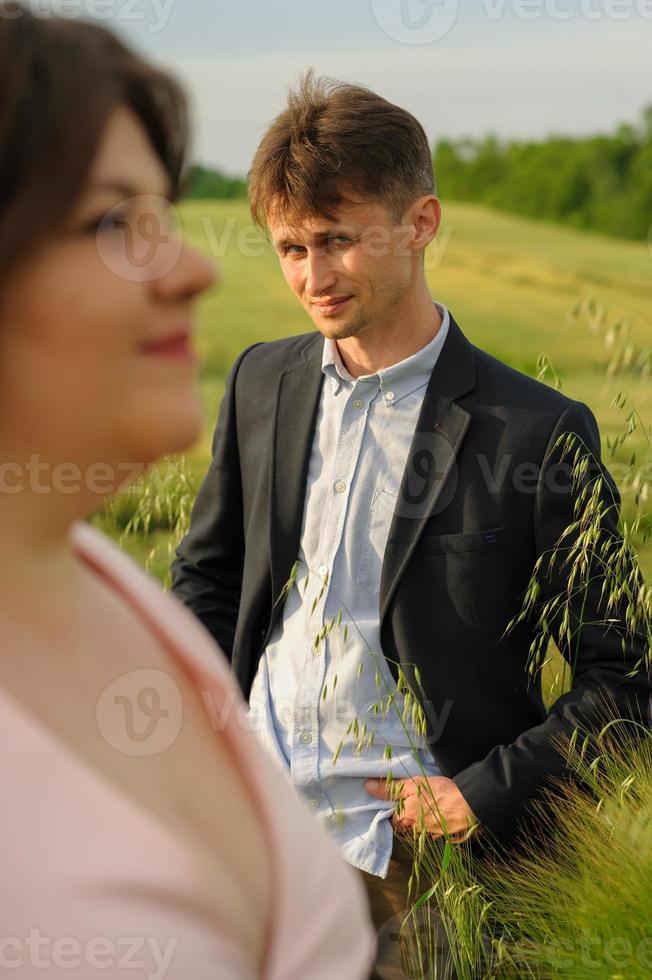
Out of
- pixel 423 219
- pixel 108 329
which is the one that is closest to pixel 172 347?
pixel 108 329

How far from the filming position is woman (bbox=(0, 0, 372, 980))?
68 cm

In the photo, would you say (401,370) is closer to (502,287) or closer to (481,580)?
(481,580)

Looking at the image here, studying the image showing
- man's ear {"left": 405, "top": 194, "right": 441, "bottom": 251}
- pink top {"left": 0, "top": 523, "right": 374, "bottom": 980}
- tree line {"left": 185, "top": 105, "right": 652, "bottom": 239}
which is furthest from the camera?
tree line {"left": 185, "top": 105, "right": 652, "bottom": 239}

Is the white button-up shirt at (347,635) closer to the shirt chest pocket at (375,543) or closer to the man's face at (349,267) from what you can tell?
the shirt chest pocket at (375,543)

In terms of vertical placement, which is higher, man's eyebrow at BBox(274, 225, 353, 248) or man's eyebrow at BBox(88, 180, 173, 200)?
man's eyebrow at BBox(88, 180, 173, 200)

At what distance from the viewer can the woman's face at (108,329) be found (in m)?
0.70

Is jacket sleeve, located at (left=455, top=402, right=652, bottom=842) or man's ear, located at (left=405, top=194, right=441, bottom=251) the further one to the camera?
man's ear, located at (left=405, top=194, right=441, bottom=251)

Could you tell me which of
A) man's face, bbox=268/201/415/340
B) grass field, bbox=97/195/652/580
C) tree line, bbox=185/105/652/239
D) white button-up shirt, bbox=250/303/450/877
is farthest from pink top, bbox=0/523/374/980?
tree line, bbox=185/105/652/239

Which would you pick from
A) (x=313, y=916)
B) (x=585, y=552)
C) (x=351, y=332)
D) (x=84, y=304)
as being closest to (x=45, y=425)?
(x=84, y=304)

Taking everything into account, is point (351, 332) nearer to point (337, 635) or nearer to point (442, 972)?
point (337, 635)

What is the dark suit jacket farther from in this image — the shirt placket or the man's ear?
the man's ear

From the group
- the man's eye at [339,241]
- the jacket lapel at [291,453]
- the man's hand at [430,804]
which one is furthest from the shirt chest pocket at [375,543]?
the man's eye at [339,241]

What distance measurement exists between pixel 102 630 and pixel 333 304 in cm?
192

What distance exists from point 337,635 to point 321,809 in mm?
385
